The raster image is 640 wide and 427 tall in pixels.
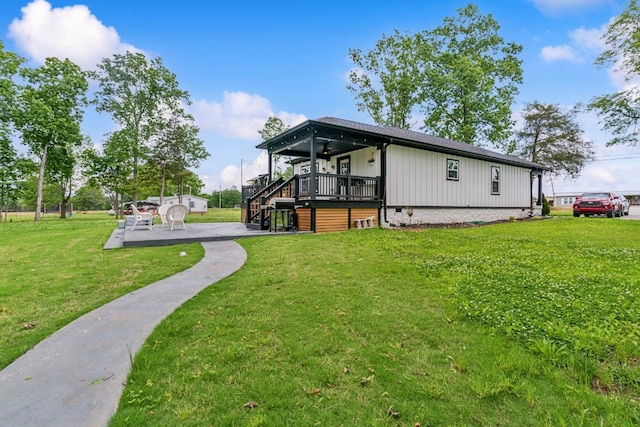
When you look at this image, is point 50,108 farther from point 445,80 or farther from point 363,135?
point 445,80

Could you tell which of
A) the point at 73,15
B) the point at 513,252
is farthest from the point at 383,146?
the point at 73,15

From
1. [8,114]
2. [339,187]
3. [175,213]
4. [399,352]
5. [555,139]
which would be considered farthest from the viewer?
[555,139]

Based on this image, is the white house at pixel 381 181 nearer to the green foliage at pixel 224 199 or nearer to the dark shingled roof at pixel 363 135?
the dark shingled roof at pixel 363 135

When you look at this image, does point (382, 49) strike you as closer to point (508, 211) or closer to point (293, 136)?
point (508, 211)

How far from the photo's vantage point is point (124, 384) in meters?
2.00

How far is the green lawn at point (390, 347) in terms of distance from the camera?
1.76m

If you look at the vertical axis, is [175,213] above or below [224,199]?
below

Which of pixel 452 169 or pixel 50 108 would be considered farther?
pixel 50 108

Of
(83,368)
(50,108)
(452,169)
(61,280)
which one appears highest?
(50,108)

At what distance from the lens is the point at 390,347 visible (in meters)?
2.49

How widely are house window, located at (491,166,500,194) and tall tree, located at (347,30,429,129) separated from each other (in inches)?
474

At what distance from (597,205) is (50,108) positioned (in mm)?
36241

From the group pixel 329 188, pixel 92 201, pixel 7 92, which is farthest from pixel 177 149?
pixel 92 201

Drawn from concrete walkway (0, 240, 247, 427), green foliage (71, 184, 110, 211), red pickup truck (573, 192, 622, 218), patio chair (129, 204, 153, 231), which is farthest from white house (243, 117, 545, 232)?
green foliage (71, 184, 110, 211)
